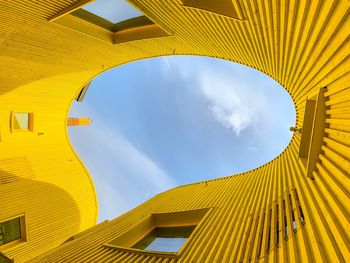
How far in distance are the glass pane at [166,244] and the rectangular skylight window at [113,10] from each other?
4.77 meters

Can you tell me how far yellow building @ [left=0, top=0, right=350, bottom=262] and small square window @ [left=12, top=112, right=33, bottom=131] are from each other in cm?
3

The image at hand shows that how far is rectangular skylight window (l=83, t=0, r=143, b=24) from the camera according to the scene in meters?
6.32

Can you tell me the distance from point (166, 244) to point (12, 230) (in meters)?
4.84

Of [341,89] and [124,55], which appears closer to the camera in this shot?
[341,89]

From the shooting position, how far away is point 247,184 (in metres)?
6.94

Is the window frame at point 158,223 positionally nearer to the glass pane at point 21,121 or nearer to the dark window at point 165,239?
the dark window at point 165,239

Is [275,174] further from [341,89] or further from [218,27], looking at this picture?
[341,89]

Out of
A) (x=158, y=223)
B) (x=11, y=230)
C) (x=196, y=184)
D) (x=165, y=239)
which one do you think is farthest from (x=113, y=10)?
(x=11, y=230)

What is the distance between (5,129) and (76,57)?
8.83 ft

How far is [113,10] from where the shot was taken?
6.69 metres

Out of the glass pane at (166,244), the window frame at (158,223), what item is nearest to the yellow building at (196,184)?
the window frame at (158,223)

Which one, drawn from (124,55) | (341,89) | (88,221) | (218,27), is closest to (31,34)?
(124,55)

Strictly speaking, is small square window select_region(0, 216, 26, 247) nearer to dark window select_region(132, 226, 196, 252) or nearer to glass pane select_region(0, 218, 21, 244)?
glass pane select_region(0, 218, 21, 244)

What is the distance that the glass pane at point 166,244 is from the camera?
493 centimetres
